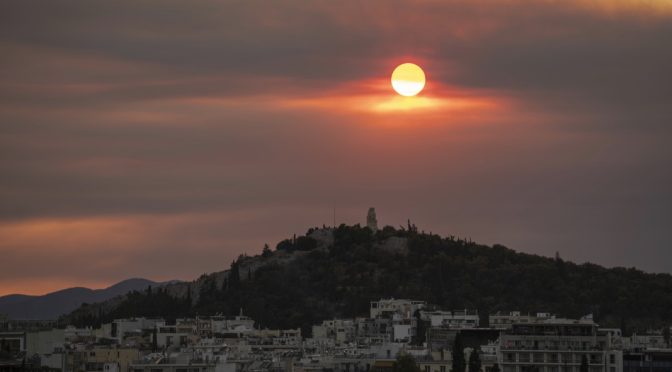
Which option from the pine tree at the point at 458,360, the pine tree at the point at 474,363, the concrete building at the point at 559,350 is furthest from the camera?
the pine tree at the point at 458,360

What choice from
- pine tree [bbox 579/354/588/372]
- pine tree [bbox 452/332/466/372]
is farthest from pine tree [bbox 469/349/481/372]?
pine tree [bbox 579/354/588/372]

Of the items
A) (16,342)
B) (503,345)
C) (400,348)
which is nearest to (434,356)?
(400,348)

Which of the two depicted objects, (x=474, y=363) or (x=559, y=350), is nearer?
(x=559, y=350)

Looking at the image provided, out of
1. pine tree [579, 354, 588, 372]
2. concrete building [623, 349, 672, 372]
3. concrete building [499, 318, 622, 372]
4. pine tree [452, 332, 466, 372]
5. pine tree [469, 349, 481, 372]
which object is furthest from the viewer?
concrete building [623, 349, 672, 372]

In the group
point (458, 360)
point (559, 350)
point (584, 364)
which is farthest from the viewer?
point (458, 360)

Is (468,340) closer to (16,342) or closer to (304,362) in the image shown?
(304,362)

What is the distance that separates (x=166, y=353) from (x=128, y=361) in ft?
10.8

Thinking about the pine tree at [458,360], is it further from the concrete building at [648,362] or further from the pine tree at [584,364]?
the concrete building at [648,362]

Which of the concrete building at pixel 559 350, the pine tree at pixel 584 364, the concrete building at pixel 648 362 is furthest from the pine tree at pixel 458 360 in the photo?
the concrete building at pixel 648 362

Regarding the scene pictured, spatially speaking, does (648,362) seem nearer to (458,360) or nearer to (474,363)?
(474,363)

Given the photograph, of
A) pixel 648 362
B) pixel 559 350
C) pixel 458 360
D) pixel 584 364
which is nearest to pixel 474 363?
pixel 458 360

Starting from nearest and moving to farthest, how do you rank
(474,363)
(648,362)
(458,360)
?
(474,363), (458,360), (648,362)

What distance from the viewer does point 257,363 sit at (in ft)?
572

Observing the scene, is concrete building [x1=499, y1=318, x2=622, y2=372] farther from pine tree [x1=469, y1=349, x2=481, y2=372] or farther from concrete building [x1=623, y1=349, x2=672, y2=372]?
concrete building [x1=623, y1=349, x2=672, y2=372]
